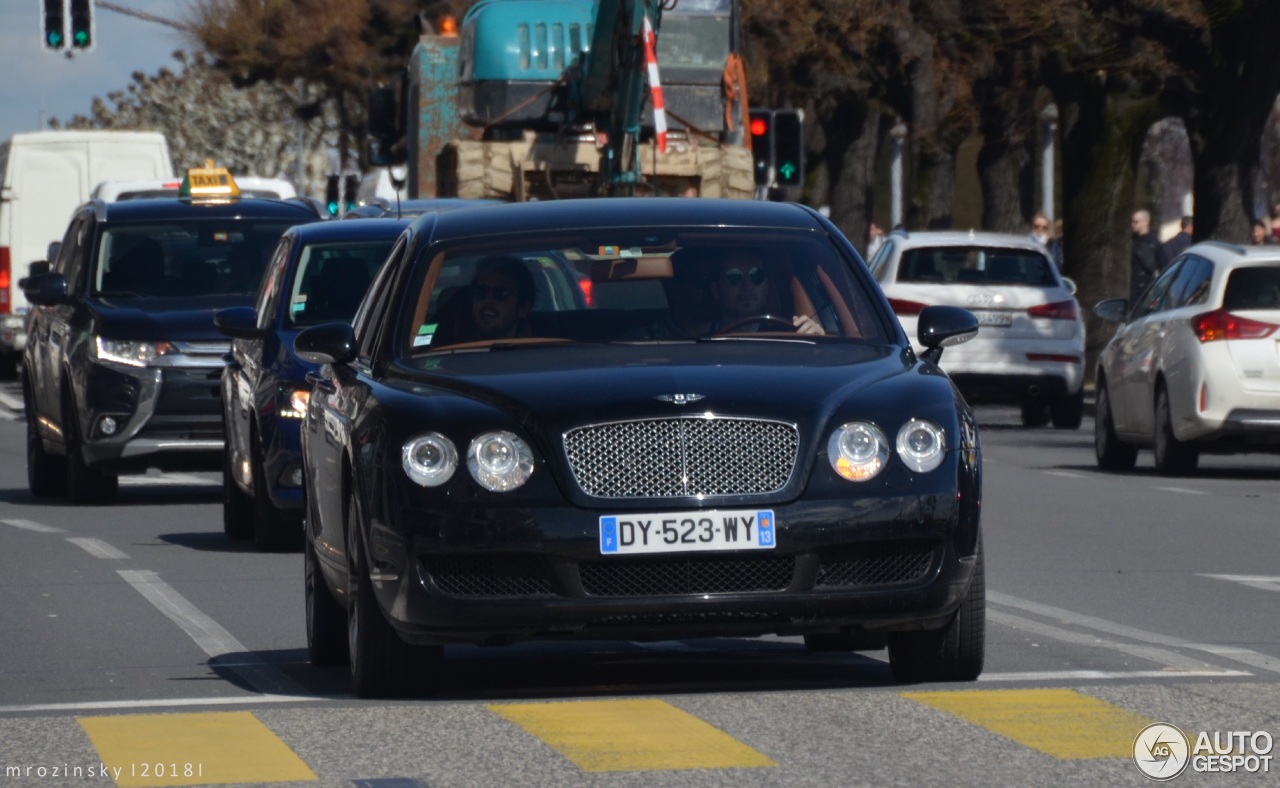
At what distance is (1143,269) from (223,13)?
4210 cm

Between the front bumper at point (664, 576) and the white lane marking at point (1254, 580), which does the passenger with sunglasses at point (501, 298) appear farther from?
the white lane marking at point (1254, 580)

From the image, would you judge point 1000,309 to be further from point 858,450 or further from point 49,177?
point 858,450

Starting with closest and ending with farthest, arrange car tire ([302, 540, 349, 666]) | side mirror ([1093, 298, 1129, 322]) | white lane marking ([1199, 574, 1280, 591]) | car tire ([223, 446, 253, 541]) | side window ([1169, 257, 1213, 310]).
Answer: car tire ([302, 540, 349, 666]), white lane marking ([1199, 574, 1280, 591]), car tire ([223, 446, 253, 541]), side window ([1169, 257, 1213, 310]), side mirror ([1093, 298, 1129, 322])

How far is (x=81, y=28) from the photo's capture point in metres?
41.2

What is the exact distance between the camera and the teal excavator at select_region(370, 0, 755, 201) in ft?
80.7

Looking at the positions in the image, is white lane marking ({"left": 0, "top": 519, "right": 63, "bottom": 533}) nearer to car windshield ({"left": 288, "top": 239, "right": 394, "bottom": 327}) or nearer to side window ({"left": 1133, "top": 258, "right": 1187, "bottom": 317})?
car windshield ({"left": 288, "top": 239, "right": 394, "bottom": 327})

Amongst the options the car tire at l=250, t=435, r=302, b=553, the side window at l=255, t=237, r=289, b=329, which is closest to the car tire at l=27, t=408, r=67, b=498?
the side window at l=255, t=237, r=289, b=329

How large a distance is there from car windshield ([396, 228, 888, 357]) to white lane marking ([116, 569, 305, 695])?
1138 millimetres

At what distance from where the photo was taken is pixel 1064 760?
696cm

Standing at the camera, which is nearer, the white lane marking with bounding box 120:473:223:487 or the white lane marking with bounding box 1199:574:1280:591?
the white lane marking with bounding box 1199:574:1280:591

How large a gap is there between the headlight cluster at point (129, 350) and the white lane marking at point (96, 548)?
2.02 m

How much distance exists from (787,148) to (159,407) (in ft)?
40.0

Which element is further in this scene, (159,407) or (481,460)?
(159,407)

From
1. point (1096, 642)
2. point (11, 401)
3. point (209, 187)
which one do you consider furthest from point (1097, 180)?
point (1096, 642)
